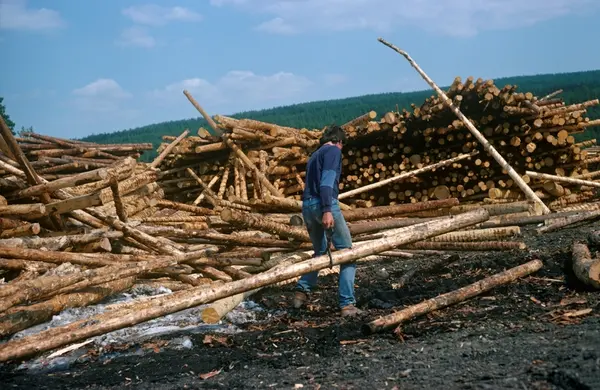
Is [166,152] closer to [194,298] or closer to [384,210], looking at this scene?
[384,210]

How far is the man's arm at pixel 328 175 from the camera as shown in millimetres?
6355

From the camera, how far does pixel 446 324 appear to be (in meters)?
5.30

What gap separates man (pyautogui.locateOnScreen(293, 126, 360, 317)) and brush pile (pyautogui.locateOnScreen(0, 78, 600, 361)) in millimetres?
479

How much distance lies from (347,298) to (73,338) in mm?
2774

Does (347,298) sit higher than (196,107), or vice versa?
(196,107)

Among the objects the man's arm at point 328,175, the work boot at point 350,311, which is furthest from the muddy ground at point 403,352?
the man's arm at point 328,175

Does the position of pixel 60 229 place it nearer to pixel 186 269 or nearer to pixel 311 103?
pixel 186 269

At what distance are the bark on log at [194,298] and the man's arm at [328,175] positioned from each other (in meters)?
0.74

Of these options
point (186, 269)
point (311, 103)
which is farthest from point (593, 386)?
point (311, 103)

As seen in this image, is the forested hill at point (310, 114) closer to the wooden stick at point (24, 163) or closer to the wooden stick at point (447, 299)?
the wooden stick at point (447, 299)

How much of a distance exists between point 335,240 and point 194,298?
2.02 metres

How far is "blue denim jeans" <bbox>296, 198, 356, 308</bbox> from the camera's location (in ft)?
20.8

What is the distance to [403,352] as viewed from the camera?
4.69m

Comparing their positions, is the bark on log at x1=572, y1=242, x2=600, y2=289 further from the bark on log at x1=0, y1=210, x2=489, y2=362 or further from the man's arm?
the man's arm
